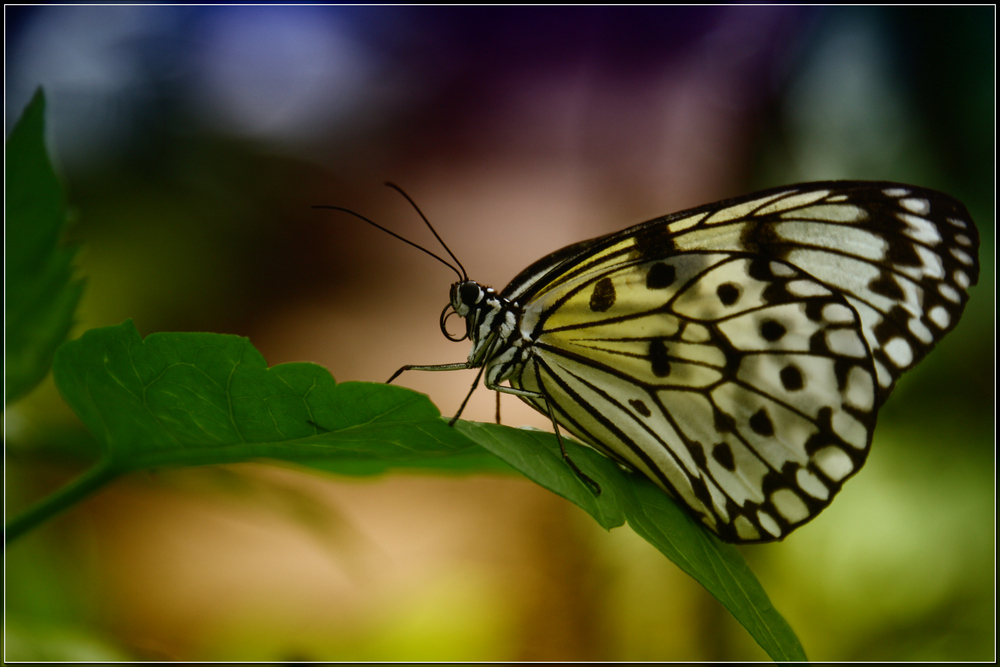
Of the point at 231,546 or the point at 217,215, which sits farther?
the point at 217,215

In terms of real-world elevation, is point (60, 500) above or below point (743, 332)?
below

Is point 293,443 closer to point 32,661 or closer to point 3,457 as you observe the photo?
point 32,661

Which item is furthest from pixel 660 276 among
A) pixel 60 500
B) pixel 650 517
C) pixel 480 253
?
pixel 480 253

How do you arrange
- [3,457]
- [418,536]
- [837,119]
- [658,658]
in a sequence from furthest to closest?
1. [418,536]
2. [837,119]
3. [658,658]
4. [3,457]

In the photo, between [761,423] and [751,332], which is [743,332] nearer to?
[751,332]

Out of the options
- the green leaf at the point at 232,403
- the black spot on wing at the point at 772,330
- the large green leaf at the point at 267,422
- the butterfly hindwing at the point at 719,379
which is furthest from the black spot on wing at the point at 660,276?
the green leaf at the point at 232,403

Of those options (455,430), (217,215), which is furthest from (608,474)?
(217,215)

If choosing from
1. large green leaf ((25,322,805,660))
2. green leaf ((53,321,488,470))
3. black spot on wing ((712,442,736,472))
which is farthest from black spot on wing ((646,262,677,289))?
green leaf ((53,321,488,470))
